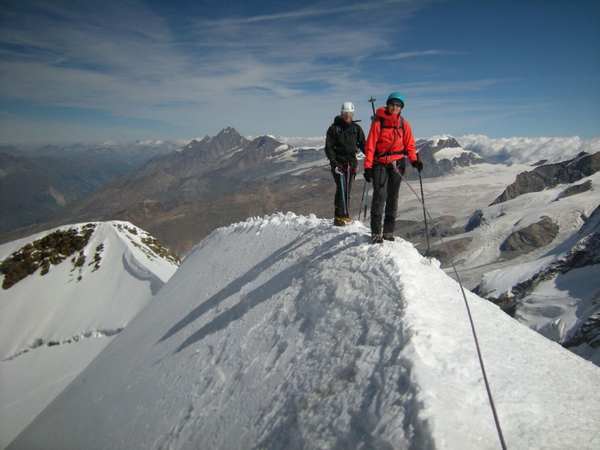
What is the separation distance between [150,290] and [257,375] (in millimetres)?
21767

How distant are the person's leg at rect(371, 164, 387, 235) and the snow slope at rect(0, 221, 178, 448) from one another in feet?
60.3

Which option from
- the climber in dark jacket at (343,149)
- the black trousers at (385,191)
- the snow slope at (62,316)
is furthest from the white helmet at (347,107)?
the snow slope at (62,316)

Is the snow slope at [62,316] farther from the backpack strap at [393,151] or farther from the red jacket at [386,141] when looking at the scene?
the backpack strap at [393,151]

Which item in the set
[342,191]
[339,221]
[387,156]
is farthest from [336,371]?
[342,191]

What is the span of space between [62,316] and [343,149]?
86.8 feet

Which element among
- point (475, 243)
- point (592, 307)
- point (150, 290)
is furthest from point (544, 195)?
point (150, 290)

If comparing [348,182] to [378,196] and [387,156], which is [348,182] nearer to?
[378,196]

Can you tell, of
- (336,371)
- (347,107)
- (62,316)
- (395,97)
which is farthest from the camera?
(62,316)

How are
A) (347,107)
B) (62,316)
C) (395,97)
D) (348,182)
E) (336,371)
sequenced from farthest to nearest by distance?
1. (62,316)
2. (348,182)
3. (347,107)
4. (395,97)
5. (336,371)

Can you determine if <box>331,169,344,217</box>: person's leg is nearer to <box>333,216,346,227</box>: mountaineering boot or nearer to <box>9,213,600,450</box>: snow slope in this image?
→ <box>333,216,346,227</box>: mountaineering boot

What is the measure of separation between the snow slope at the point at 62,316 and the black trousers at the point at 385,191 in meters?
18.5

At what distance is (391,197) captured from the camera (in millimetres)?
8672

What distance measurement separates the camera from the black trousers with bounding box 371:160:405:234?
8312 millimetres

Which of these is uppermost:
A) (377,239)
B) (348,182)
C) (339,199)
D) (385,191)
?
(348,182)
